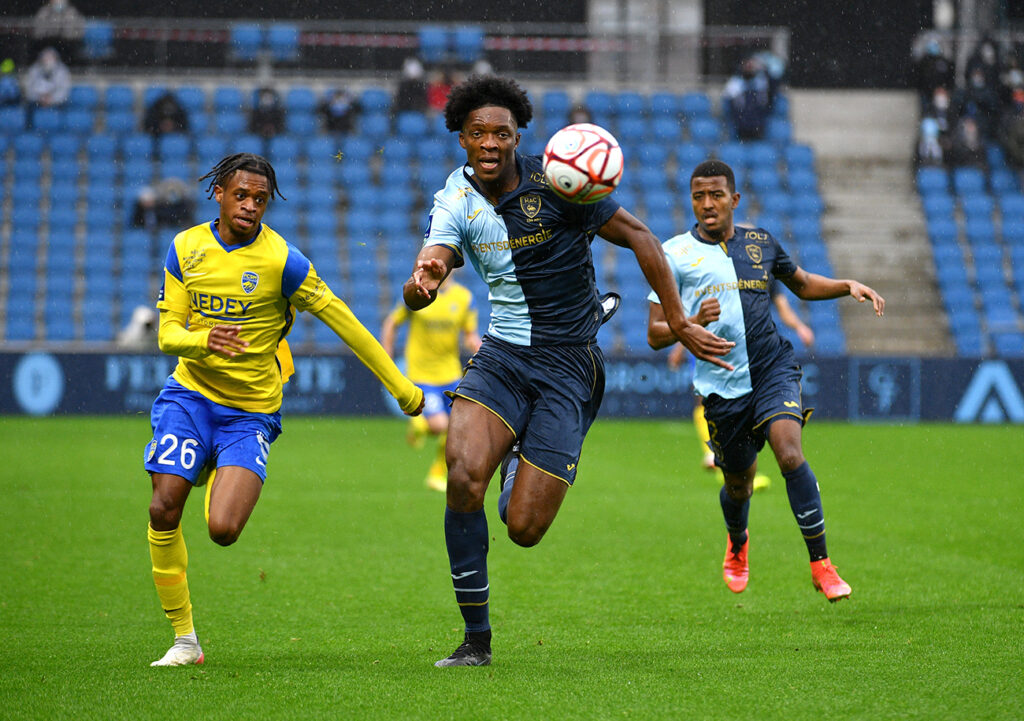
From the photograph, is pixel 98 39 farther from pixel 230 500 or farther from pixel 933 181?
pixel 230 500

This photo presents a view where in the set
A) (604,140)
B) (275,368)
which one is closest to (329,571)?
(275,368)

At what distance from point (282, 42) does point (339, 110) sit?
6.59 feet

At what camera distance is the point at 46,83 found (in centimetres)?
2331

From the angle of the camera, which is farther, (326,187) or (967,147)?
(967,147)

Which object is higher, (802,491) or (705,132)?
(705,132)

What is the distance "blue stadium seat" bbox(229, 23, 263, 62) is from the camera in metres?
23.6

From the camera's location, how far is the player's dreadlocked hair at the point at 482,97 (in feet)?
18.6

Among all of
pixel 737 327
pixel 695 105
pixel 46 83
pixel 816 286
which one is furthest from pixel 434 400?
pixel 46 83

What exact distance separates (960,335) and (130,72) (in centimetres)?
1609

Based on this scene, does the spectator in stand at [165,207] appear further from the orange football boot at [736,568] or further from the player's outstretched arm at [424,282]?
the player's outstretched arm at [424,282]

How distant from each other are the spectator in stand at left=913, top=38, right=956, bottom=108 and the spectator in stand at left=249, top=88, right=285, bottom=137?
12.2 m

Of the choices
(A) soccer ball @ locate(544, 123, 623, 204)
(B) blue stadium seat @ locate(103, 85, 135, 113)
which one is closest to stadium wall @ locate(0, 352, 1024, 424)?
(B) blue stadium seat @ locate(103, 85, 135, 113)

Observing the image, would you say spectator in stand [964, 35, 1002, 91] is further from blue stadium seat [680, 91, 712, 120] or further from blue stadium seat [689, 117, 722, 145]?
blue stadium seat [680, 91, 712, 120]

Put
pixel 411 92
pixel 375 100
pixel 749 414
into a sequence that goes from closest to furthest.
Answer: pixel 749 414 < pixel 411 92 < pixel 375 100
